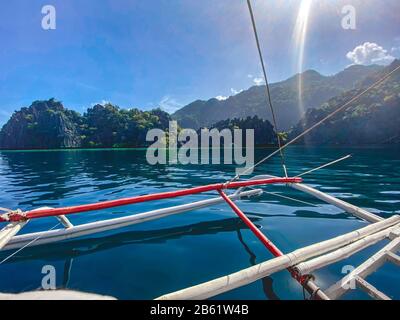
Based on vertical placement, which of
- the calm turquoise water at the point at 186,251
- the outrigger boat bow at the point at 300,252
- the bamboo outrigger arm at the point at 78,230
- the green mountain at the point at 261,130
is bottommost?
the calm turquoise water at the point at 186,251

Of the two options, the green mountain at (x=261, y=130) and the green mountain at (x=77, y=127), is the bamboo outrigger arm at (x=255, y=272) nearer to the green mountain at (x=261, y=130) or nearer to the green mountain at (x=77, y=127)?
the green mountain at (x=261, y=130)

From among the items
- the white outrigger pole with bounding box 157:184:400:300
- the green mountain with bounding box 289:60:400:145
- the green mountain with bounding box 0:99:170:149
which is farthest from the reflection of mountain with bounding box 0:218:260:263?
the green mountain with bounding box 0:99:170:149

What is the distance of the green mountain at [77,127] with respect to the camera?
5492 inches

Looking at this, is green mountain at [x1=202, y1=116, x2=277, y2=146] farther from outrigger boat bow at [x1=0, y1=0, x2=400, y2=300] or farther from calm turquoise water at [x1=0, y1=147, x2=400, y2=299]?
outrigger boat bow at [x1=0, y1=0, x2=400, y2=300]

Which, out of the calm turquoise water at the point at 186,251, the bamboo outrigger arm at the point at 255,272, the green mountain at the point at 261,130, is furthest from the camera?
the green mountain at the point at 261,130

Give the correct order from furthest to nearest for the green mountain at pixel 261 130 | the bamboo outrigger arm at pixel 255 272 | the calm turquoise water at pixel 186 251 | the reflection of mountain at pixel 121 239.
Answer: the green mountain at pixel 261 130
the reflection of mountain at pixel 121 239
the calm turquoise water at pixel 186 251
the bamboo outrigger arm at pixel 255 272

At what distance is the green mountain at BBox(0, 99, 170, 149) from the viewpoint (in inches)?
5492

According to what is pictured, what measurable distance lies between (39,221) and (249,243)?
21.2 feet

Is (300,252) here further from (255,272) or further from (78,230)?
(78,230)

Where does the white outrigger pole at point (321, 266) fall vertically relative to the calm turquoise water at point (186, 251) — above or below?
above

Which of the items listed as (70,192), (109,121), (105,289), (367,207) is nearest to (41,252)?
(105,289)

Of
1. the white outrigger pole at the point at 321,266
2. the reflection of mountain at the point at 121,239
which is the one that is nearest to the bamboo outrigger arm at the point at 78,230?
the reflection of mountain at the point at 121,239

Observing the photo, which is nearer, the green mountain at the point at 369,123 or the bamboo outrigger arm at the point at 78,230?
the bamboo outrigger arm at the point at 78,230

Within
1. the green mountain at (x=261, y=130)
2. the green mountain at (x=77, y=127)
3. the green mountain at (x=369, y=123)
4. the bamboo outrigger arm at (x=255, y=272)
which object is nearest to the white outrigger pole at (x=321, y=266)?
the bamboo outrigger arm at (x=255, y=272)
